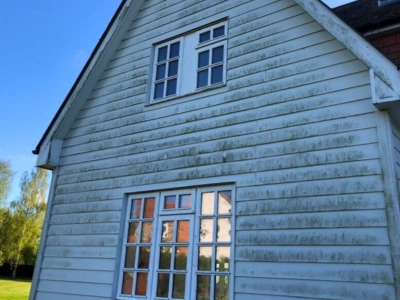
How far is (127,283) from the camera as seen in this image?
5836 millimetres

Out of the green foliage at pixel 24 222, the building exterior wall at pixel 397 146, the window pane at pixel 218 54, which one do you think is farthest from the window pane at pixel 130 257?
the green foliage at pixel 24 222

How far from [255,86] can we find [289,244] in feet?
7.59

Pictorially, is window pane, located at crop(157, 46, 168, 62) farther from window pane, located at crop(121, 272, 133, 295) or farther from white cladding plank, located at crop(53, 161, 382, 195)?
window pane, located at crop(121, 272, 133, 295)

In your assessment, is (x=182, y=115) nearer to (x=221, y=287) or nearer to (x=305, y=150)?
(x=305, y=150)

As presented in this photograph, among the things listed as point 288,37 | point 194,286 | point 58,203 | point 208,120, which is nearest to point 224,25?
point 288,37

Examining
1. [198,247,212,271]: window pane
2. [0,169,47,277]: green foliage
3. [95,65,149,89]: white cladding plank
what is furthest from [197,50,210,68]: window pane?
[0,169,47,277]: green foliage

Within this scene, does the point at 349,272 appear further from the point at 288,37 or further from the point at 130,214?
the point at 130,214

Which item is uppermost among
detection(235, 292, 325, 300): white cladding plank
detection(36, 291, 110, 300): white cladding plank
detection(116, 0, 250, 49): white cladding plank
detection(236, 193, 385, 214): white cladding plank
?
detection(116, 0, 250, 49): white cladding plank

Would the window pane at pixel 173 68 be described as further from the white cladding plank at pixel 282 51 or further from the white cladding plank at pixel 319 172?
the white cladding plank at pixel 319 172

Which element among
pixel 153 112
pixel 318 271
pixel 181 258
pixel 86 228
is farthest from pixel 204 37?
pixel 318 271

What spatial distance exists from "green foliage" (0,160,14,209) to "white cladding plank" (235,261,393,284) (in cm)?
3664

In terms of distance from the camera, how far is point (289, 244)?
4.45 m

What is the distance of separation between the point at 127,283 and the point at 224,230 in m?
1.95

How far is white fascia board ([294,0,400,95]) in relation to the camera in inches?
157
